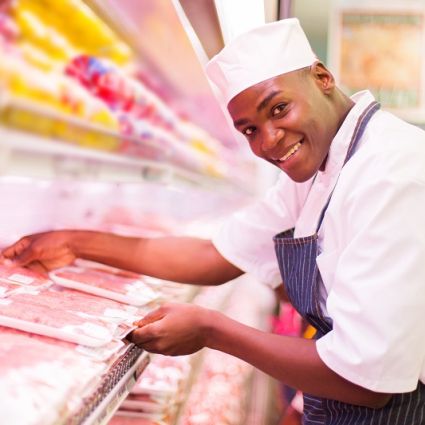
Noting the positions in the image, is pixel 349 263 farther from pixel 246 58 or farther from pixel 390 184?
pixel 246 58

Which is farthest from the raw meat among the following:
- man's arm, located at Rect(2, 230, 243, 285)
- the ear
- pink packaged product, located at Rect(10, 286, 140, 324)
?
the ear

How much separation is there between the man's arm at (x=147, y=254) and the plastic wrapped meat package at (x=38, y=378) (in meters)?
0.64

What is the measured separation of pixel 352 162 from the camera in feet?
4.28

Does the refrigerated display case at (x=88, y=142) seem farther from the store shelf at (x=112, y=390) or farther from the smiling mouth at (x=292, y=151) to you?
the smiling mouth at (x=292, y=151)

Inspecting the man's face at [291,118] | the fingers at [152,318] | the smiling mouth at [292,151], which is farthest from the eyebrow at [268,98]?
the fingers at [152,318]

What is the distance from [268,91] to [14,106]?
626 millimetres

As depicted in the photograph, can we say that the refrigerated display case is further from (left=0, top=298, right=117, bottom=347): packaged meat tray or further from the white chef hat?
the white chef hat

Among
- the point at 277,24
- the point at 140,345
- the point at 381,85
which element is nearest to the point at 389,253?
the point at 140,345

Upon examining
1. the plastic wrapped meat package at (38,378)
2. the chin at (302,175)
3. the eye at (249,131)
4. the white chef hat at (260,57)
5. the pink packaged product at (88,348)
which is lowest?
the pink packaged product at (88,348)

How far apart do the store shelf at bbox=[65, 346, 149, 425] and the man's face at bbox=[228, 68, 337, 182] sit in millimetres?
624

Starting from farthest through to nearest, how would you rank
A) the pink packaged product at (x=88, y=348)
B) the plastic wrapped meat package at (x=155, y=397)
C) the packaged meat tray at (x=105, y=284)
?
the plastic wrapped meat package at (x=155, y=397) < the packaged meat tray at (x=105, y=284) < the pink packaged product at (x=88, y=348)

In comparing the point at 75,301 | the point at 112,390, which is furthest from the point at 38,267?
the point at 112,390

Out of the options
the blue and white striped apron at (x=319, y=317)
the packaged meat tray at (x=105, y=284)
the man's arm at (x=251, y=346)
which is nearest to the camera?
the man's arm at (x=251, y=346)

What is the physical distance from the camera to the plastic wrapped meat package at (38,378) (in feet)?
2.71
